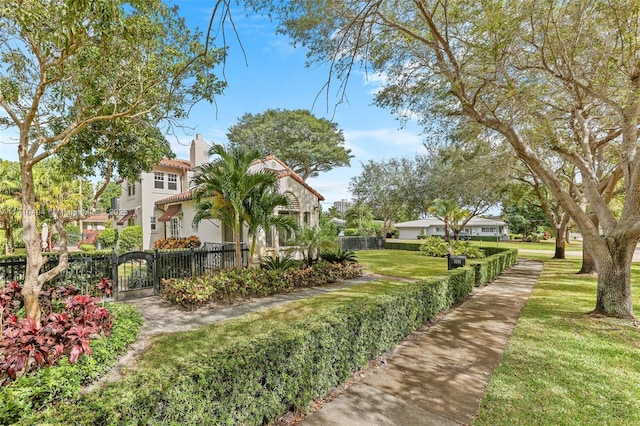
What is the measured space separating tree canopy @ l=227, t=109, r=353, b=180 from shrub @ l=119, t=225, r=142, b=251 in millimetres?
14422

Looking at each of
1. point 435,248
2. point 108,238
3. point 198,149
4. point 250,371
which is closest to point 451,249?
point 435,248

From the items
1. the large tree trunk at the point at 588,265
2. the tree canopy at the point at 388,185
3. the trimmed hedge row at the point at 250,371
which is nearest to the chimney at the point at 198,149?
the trimmed hedge row at the point at 250,371

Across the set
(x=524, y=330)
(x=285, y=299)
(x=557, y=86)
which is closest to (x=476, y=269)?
(x=524, y=330)

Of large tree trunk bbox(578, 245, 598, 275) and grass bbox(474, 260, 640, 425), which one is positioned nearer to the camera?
grass bbox(474, 260, 640, 425)

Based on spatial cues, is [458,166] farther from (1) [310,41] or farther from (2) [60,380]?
(2) [60,380]

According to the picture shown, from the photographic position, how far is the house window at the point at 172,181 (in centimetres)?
2159

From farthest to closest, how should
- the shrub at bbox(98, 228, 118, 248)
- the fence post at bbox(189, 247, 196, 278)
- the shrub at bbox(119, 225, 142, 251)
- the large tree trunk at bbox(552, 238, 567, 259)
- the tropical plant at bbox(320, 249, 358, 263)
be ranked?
1. the shrub at bbox(98, 228, 118, 248)
2. the large tree trunk at bbox(552, 238, 567, 259)
3. the shrub at bbox(119, 225, 142, 251)
4. the tropical plant at bbox(320, 249, 358, 263)
5. the fence post at bbox(189, 247, 196, 278)

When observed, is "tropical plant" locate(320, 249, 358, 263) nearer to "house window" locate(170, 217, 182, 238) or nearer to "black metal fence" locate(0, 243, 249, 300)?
"black metal fence" locate(0, 243, 249, 300)

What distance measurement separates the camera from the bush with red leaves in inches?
142

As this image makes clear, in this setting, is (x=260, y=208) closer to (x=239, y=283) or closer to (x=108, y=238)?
(x=239, y=283)

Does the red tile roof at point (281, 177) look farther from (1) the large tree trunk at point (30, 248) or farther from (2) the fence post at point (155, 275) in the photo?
(1) the large tree trunk at point (30, 248)

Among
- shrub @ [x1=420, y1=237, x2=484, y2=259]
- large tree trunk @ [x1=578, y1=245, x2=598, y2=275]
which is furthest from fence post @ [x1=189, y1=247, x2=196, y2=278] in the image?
large tree trunk @ [x1=578, y1=245, x2=598, y2=275]

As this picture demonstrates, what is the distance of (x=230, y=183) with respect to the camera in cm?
984

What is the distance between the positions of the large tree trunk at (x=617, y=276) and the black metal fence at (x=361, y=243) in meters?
20.9
